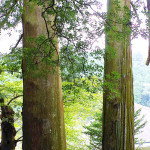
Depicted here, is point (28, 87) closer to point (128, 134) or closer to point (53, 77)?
point (53, 77)

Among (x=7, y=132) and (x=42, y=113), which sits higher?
(x=42, y=113)

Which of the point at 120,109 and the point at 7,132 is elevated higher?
the point at 120,109

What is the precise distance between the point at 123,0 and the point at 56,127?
1.88m

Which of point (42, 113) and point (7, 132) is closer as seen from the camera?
point (42, 113)

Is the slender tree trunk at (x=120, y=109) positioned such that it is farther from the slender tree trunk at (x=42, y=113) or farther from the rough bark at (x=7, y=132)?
the rough bark at (x=7, y=132)

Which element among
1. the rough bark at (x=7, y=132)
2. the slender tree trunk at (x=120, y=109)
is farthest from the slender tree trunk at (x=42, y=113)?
the rough bark at (x=7, y=132)

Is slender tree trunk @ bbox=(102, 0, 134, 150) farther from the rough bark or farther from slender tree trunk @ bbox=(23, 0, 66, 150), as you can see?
the rough bark

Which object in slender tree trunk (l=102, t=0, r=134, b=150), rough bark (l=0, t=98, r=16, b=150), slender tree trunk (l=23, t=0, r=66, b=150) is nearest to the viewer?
slender tree trunk (l=23, t=0, r=66, b=150)

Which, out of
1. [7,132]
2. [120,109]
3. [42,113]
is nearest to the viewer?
[42,113]

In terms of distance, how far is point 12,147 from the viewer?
4305 millimetres

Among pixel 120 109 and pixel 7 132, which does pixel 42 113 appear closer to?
pixel 120 109

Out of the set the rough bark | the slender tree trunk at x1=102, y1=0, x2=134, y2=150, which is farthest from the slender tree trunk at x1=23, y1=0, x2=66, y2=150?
the rough bark

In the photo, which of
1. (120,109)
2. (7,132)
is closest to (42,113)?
(120,109)

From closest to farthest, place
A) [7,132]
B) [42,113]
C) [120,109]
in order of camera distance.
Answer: [42,113], [120,109], [7,132]
